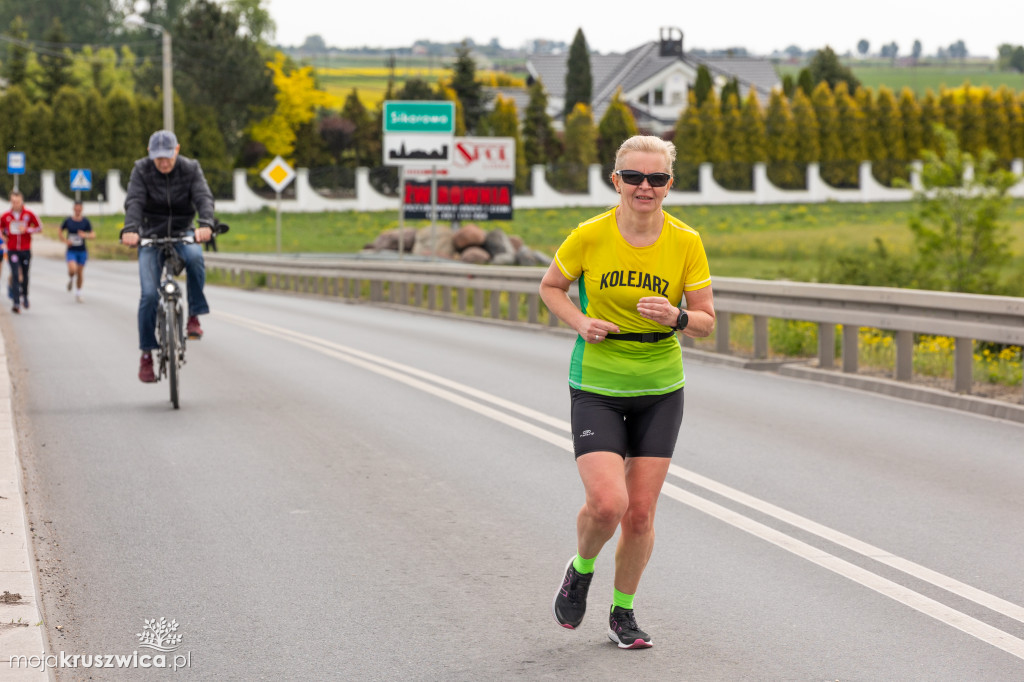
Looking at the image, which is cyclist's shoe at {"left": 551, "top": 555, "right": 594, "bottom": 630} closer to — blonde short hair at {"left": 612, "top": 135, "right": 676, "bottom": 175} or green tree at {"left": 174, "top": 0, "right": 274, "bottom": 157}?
blonde short hair at {"left": 612, "top": 135, "right": 676, "bottom": 175}

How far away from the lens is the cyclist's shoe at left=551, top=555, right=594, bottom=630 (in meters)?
5.18

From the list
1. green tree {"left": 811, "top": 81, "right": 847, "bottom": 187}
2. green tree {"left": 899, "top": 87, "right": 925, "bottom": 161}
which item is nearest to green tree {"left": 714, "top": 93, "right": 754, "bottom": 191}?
green tree {"left": 811, "top": 81, "right": 847, "bottom": 187}

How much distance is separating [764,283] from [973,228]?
33.1 feet

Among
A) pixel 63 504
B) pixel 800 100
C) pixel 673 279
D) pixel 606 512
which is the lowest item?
pixel 63 504

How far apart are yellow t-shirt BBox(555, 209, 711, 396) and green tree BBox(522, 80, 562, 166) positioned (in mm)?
77106

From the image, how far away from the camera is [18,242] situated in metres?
23.4

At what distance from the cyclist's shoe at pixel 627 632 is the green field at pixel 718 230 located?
34960 mm

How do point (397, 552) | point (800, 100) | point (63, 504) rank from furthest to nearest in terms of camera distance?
point (800, 100) < point (63, 504) < point (397, 552)

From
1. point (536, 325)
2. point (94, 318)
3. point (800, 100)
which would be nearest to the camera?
point (536, 325)

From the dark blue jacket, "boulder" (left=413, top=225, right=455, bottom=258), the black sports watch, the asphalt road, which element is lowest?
the asphalt road

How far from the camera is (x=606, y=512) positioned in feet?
16.2

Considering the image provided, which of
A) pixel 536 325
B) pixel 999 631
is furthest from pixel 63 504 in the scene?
pixel 536 325

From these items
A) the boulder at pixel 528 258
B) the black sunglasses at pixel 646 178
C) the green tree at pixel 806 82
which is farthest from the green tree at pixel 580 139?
the black sunglasses at pixel 646 178

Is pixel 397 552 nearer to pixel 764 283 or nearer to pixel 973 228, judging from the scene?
pixel 764 283
